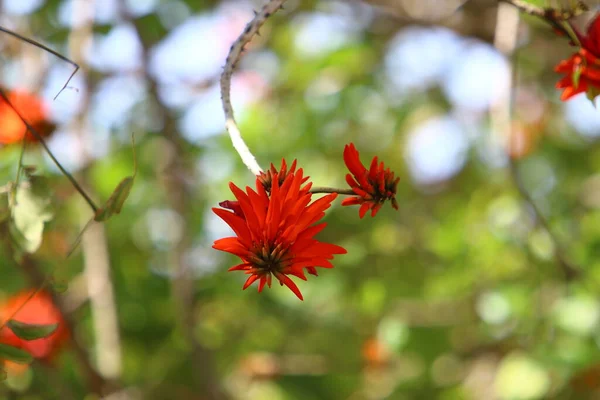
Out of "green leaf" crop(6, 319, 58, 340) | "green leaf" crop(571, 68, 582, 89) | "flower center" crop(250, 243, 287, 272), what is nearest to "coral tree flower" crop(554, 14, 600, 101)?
"green leaf" crop(571, 68, 582, 89)

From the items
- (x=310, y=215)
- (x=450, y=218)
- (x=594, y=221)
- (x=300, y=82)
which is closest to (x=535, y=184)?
(x=450, y=218)

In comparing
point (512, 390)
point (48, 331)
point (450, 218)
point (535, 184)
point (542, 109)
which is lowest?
point (48, 331)

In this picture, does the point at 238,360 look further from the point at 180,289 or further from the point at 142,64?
the point at 142,64

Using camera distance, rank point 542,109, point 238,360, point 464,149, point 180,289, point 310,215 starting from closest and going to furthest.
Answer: point 310,215 < point 180,289 < point 238,360 < point 464,149 < point 542,109

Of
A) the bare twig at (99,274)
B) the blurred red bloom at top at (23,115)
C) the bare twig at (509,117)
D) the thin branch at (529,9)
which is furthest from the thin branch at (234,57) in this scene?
the bare twig at (99,274)

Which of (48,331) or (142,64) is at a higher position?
(142,64)

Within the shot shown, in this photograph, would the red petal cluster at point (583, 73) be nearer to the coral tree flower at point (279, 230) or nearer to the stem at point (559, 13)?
the stem at point (559, 13)
